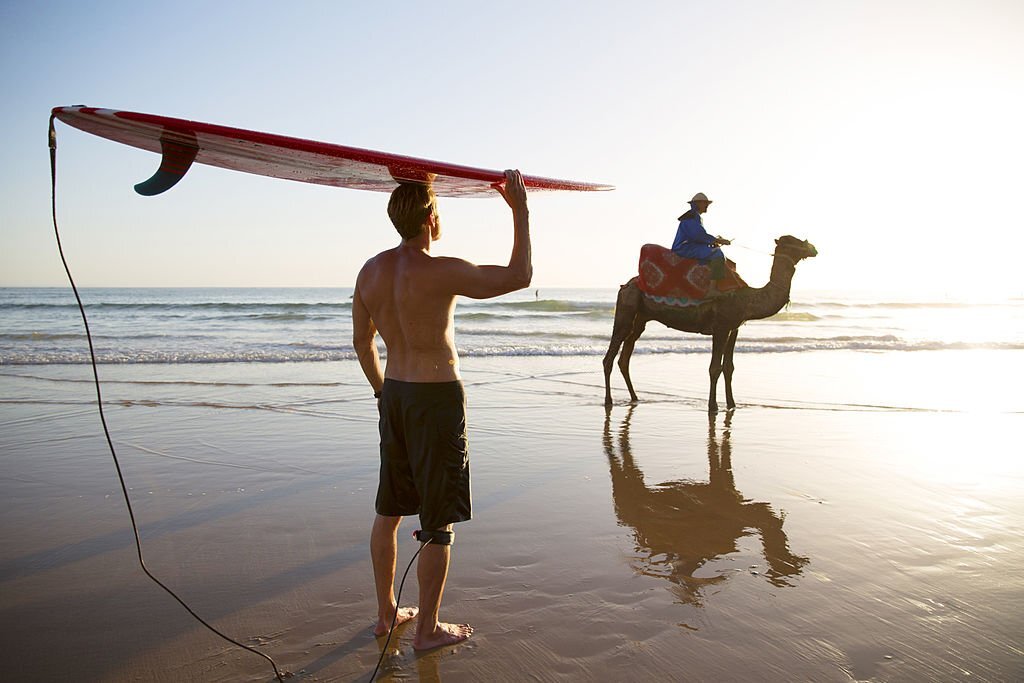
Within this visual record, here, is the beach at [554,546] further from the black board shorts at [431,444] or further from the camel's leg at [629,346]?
the camel's leg at [629,346]

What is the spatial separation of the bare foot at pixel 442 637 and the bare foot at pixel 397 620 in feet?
0.41

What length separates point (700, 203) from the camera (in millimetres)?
8570

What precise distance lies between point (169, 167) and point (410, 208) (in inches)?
37.9

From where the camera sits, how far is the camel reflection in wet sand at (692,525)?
139 inches

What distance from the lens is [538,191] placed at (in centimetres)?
353

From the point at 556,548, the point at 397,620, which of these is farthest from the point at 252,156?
the point at 556,548

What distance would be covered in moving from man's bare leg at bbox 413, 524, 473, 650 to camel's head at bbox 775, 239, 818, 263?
7.51 meters

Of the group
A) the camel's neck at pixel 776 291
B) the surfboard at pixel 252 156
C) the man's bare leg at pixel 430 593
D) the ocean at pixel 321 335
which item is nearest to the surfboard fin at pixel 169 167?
the surfboard at pixel 252 156

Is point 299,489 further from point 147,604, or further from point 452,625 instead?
point 452,625

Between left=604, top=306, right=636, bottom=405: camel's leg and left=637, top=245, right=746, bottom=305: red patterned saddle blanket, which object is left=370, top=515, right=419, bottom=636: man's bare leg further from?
left=637, top=245, right=746, bottom=305: red patterned saddle blanket

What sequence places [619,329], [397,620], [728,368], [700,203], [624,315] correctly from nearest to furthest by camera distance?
1. [397,620]
2. [700,203]
3. [728,368]
4. [624,315]
5. [619,329]

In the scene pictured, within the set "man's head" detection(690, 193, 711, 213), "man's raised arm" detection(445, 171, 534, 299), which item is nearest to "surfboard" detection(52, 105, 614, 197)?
"man's raised arm" detection(445, 171, 534, 299)

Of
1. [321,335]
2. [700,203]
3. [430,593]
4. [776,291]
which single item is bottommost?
[321,335]

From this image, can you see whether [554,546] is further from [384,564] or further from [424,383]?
[424,383]
